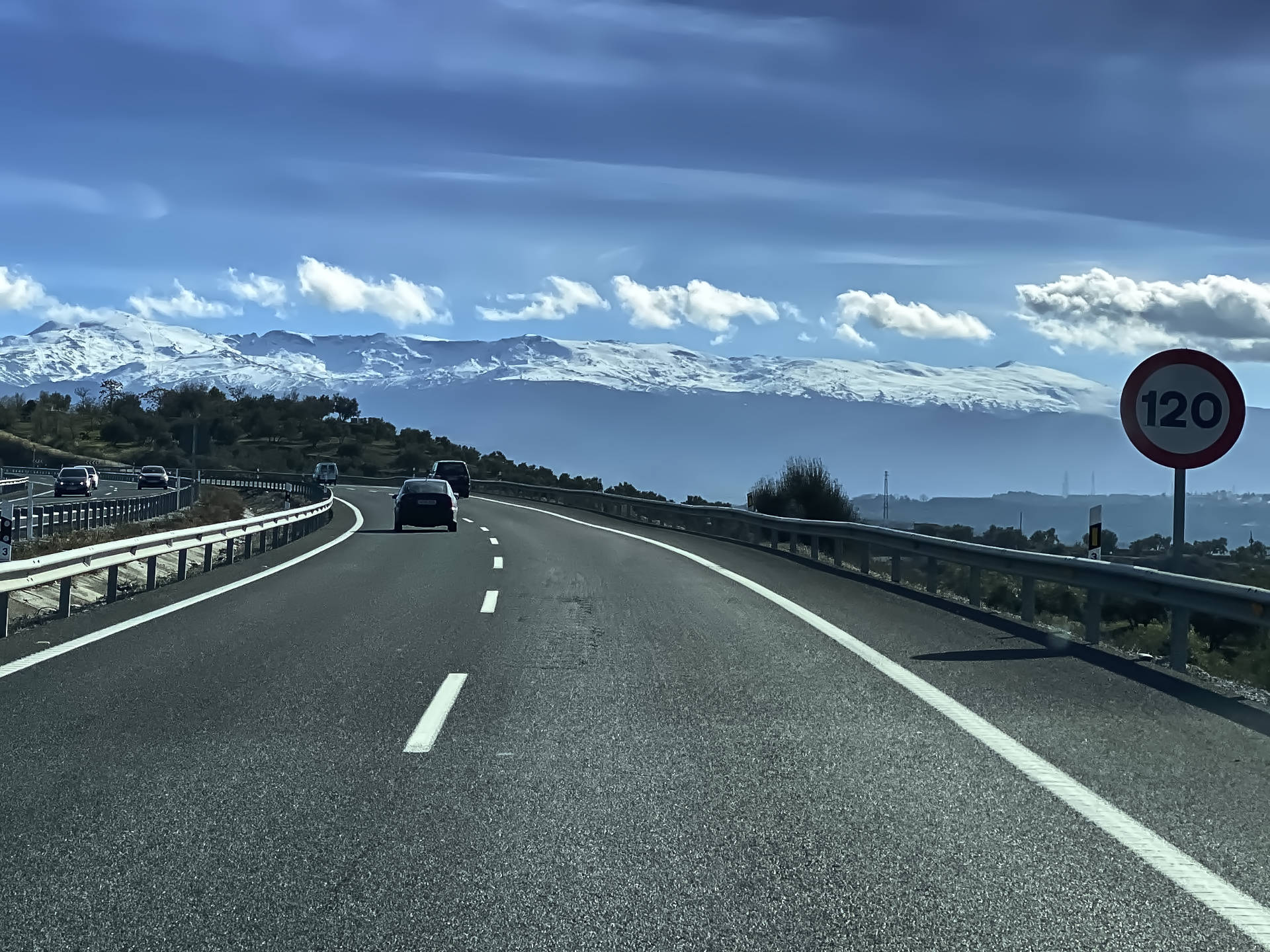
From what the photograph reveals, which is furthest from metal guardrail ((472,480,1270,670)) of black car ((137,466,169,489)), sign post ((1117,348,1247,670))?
black car ((137,466,169,489))

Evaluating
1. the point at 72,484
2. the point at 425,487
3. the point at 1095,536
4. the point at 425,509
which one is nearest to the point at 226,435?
the point at 72,484

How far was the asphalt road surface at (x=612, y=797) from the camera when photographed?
416cm

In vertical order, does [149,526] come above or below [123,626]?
above

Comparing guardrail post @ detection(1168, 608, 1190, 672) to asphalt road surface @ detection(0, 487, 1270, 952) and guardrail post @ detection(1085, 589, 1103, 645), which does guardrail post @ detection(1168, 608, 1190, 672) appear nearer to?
asphalt road surface @ detection(0, 487, 1270, 952)

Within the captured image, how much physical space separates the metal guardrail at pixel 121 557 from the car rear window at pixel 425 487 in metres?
4.99

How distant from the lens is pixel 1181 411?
33.2 ft

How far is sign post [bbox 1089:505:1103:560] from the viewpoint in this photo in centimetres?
1177

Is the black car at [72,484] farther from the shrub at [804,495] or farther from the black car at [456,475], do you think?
the shrub at [804,495]

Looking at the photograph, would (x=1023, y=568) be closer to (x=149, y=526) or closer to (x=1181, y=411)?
(x=1181, y=411)

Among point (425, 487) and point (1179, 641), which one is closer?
point (1179, 641)

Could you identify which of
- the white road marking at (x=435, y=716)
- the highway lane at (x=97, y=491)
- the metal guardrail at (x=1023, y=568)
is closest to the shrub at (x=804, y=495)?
the metal guardrail at (x=1023, y=568)

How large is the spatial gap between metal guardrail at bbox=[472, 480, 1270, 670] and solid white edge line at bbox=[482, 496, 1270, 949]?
214 centimetres

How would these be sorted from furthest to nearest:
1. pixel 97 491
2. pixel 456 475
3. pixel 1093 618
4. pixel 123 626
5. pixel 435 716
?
1. pixel 97 491
2. pixel 456 475
3. pixel 123 626
4. pixel 1093 618
5. pixel 435 716

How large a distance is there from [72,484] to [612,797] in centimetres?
6221
